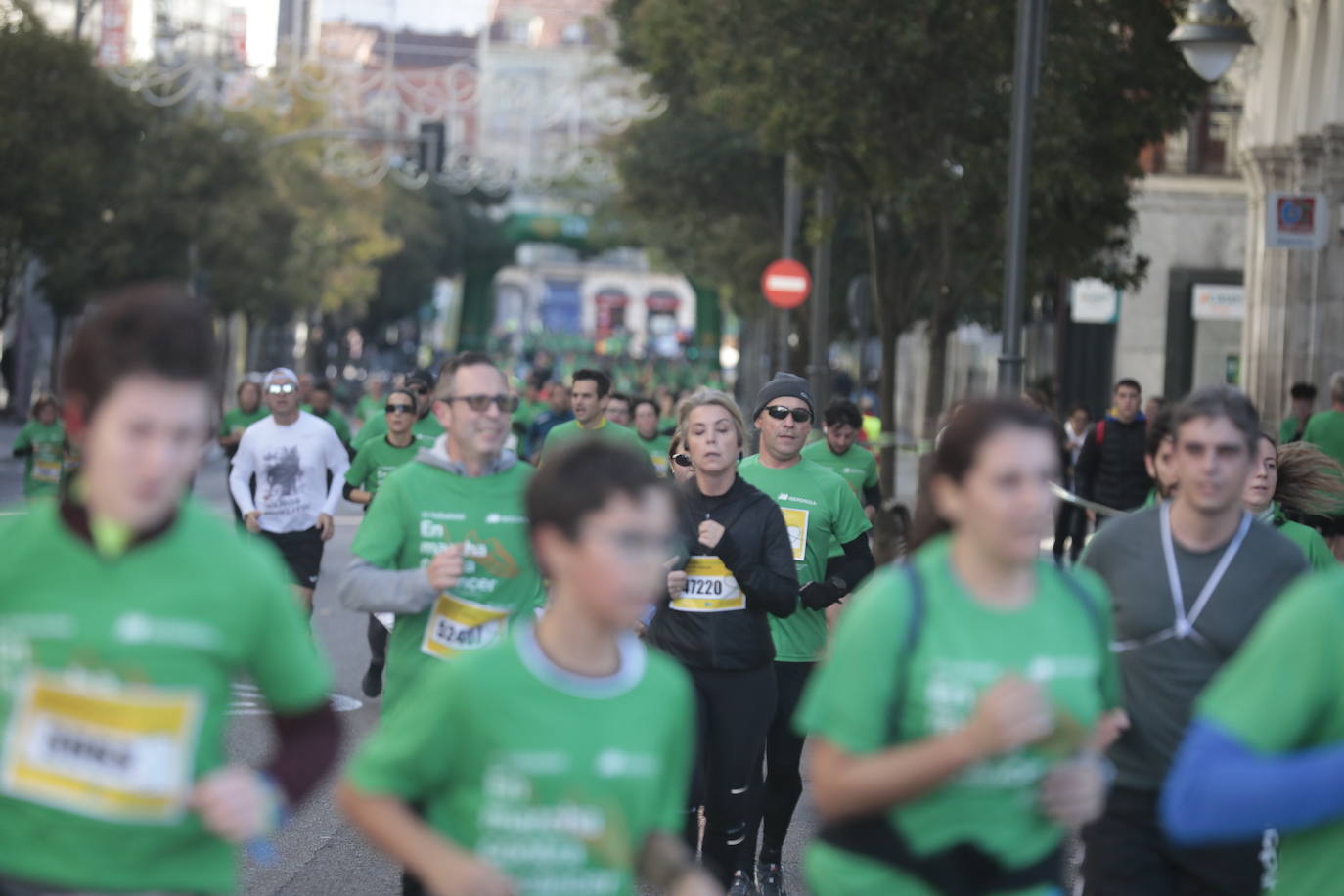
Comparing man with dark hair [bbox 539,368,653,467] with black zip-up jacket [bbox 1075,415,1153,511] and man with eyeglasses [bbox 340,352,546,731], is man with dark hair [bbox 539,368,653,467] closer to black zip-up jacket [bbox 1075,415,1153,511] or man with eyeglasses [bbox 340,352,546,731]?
black zip-up jacket [bbox 1075,415,1153,511]

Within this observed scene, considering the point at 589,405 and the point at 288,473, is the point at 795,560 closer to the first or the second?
the point at 589,405

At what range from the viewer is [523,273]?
19125 cm

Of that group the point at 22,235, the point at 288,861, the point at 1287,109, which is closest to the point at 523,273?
the point at 22,235

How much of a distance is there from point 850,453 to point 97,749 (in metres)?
A: 9.91

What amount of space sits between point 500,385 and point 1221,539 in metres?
2.04

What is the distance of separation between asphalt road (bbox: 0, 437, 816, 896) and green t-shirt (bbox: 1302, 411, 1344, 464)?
6.12m

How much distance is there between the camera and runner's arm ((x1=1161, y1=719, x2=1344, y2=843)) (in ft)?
10.1

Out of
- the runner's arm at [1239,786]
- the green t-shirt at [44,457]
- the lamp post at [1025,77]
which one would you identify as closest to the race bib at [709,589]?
the runner's arm at [1239,786]

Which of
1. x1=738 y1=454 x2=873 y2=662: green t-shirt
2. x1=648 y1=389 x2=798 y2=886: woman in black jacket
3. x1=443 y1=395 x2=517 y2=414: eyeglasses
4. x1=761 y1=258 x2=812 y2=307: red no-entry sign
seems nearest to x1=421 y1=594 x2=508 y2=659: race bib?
x1=443 y1=395 x2=517 y2=414: eyeglasses

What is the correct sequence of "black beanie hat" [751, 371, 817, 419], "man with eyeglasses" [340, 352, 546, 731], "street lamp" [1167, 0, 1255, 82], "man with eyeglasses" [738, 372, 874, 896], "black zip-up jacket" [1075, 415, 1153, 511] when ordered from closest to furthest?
"man with eyeglasses" [340, 352, 546, 731] < "man with eyeglasses" [738, 372, 874, 896] < "black beanie hat" [751, 371, 817, 419] < "street lamp" [1167, 0, 1255, 82] < "black zip-up jacket" [1075, 415, 1153, 511]

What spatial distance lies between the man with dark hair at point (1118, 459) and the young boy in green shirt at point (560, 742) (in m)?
13.2

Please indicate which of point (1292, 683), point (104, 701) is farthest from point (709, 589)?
point (1292, 683)

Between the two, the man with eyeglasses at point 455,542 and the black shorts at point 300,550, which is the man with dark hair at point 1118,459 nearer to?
the black shorts at point 300,550

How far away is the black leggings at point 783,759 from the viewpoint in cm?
758
